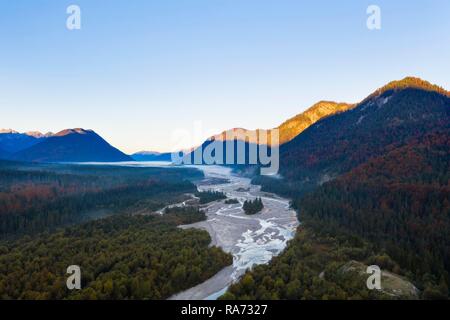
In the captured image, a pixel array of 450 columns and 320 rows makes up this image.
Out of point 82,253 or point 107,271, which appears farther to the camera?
point 82,253

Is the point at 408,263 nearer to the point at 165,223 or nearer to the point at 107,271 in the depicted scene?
the point at 107,271

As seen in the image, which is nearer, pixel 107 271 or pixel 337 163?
pixel 107 271

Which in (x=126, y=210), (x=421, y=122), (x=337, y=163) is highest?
(x=421, y=122)

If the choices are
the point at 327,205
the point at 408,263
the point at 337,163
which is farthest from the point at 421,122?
the point at 408,263

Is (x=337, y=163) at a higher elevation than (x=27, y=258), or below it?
higher
